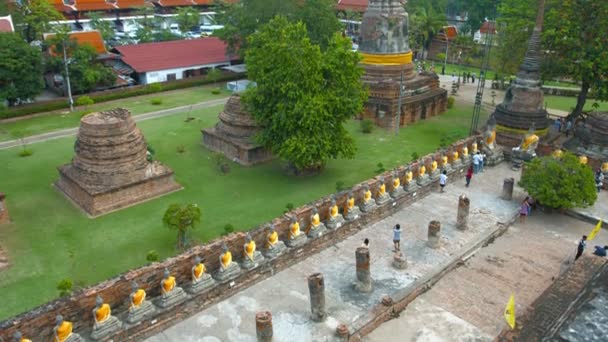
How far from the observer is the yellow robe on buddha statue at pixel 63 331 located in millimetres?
11398

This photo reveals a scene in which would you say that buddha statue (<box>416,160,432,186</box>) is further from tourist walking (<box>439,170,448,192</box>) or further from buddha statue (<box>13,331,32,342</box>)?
buddha statue (<box>13,331,32,342</box>)

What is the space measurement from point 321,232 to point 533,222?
8456 mm

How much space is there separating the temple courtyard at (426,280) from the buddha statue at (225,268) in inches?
25.0

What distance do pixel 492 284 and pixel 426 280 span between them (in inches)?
81.4

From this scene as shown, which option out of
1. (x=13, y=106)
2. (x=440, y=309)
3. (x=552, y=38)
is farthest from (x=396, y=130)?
(x=13, y=106)

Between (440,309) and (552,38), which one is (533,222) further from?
(552,38)

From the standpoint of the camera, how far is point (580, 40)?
26703 millimetres

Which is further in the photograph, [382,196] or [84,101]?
[84,101]

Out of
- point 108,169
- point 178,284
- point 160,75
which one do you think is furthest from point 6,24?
point 178,284

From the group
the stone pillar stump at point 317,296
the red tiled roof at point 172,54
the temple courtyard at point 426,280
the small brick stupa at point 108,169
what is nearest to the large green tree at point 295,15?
the red tiled roof at point 172,54

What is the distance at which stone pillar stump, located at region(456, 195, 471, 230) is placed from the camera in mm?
17750

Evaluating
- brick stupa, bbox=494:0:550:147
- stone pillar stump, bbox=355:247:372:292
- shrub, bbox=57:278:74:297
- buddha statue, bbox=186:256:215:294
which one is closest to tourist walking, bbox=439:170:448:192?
brick stupa, bbox=494:0:550:147

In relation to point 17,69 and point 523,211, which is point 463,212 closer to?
point 523,211

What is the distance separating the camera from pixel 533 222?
19188mm
